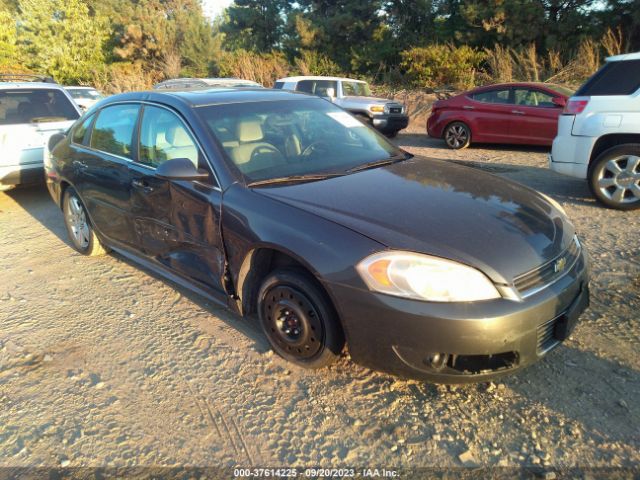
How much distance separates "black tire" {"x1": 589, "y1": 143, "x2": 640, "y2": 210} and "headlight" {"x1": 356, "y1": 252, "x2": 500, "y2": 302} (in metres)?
4.03

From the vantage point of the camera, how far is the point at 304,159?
3336 millimetres

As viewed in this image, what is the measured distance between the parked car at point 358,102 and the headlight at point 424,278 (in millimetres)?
10025

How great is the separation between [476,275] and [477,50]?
18.6 m

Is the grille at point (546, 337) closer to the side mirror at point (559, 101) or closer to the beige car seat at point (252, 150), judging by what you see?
the beige car seat at point (252, 150)

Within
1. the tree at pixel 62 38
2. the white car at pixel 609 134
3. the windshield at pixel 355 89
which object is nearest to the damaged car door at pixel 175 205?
the white car at pixel 609 134

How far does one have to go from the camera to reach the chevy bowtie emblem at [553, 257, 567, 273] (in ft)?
8.28

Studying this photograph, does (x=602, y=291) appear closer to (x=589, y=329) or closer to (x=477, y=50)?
(x=589, y=329)

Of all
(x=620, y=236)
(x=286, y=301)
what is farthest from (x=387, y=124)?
(x=286, y=301)

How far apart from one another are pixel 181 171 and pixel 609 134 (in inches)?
188

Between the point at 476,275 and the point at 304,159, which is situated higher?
the point at 304,159

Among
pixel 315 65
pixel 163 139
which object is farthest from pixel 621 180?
pixel 315 65

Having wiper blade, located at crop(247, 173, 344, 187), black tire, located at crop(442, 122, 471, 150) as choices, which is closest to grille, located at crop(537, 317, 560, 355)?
wiper blade, located at crop(247, 173, 344, 187)

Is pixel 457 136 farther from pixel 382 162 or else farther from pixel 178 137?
pixel 178 137

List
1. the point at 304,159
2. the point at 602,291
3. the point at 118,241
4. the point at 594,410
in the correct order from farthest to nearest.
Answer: the point at 118,241 → the point at 602,291 → the point at 304,159 → the point at 594,410
